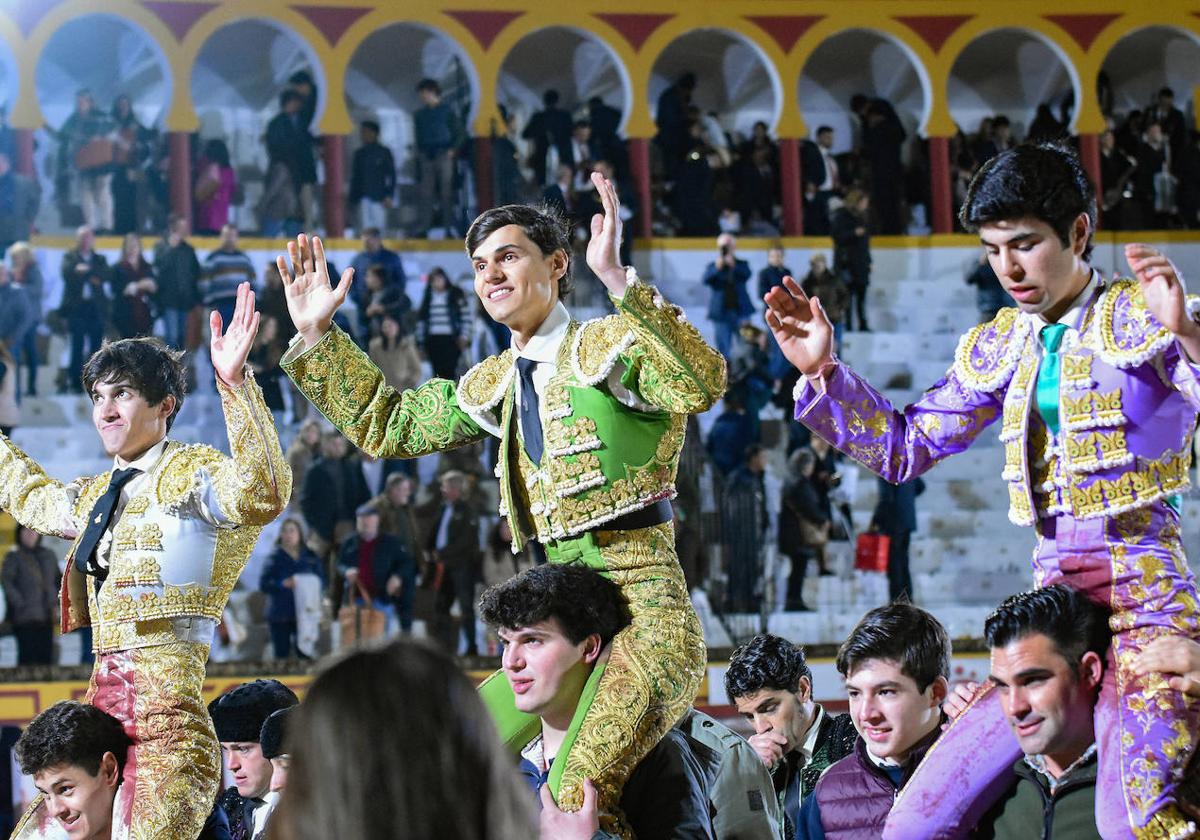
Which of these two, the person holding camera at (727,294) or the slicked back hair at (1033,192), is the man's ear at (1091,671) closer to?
the slicked back hair at (1033,192)

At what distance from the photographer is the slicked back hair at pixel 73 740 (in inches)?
155

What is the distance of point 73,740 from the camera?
392 cm

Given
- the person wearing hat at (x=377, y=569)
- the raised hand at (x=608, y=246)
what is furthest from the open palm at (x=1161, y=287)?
the person wearing hat at (x=377, y=569)

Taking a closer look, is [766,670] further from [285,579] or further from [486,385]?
[285,579]

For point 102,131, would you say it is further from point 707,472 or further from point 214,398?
point 707,472

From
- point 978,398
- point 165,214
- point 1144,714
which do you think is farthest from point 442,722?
point 165,214

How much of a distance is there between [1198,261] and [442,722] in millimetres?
11808

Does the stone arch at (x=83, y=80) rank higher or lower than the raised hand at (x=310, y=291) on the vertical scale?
higher

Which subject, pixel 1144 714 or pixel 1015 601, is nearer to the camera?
pixel 1144 714

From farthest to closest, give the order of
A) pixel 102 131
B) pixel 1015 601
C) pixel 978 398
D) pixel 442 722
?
pixel 102 131 < pixel 978 398 < pixel 1015 601 < pixel 442 722

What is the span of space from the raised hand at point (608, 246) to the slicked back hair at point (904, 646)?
1015mm

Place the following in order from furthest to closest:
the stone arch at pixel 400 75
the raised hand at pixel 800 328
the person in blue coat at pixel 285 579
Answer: the stone arch at pixel 400 75 < the person in blue coat at pixel 285 579 < the raised hand at pixel 800 328

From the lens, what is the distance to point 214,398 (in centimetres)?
1144

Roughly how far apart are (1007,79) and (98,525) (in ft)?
35.6
